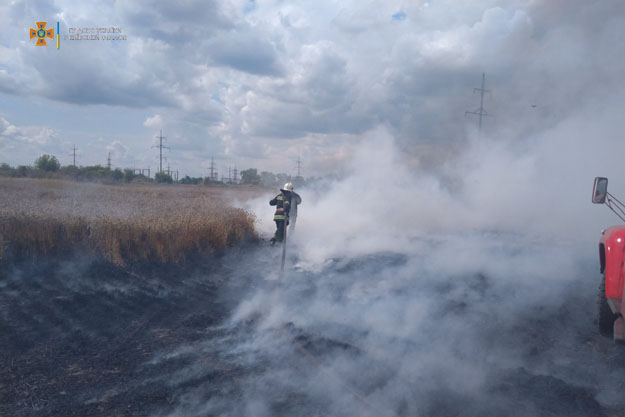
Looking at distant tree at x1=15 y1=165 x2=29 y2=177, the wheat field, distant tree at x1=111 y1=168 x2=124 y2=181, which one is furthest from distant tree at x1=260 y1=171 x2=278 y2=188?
distant tree at x1=15 y1=165 x2=29 y2=177

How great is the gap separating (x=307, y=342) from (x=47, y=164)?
49.1 meters

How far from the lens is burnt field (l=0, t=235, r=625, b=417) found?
4.54 meters

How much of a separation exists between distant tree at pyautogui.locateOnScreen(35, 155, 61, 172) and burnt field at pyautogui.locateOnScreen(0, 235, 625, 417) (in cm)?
4353

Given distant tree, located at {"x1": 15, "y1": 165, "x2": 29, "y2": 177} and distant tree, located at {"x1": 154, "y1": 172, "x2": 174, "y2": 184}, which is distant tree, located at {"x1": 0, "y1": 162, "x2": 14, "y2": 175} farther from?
distant tree, located at {"x1": 154, "y1": 172, "x2": 174, "y2": 184}

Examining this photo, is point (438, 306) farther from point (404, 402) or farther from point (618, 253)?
point (404, 402)

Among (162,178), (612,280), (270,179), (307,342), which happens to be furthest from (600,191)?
(162,178)

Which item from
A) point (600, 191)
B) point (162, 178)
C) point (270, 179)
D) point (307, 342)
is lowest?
point (307, 342)

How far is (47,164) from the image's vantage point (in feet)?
152

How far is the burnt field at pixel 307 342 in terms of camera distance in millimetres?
4539

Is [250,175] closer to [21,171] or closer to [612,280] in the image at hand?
[21,171]

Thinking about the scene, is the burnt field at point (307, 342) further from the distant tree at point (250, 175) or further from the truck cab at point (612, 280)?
the distant tree at point (250, 175)

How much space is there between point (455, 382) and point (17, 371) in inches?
202

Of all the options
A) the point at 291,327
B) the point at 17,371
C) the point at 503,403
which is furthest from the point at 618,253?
the point at 17,371

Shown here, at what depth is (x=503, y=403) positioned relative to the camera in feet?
14.6
